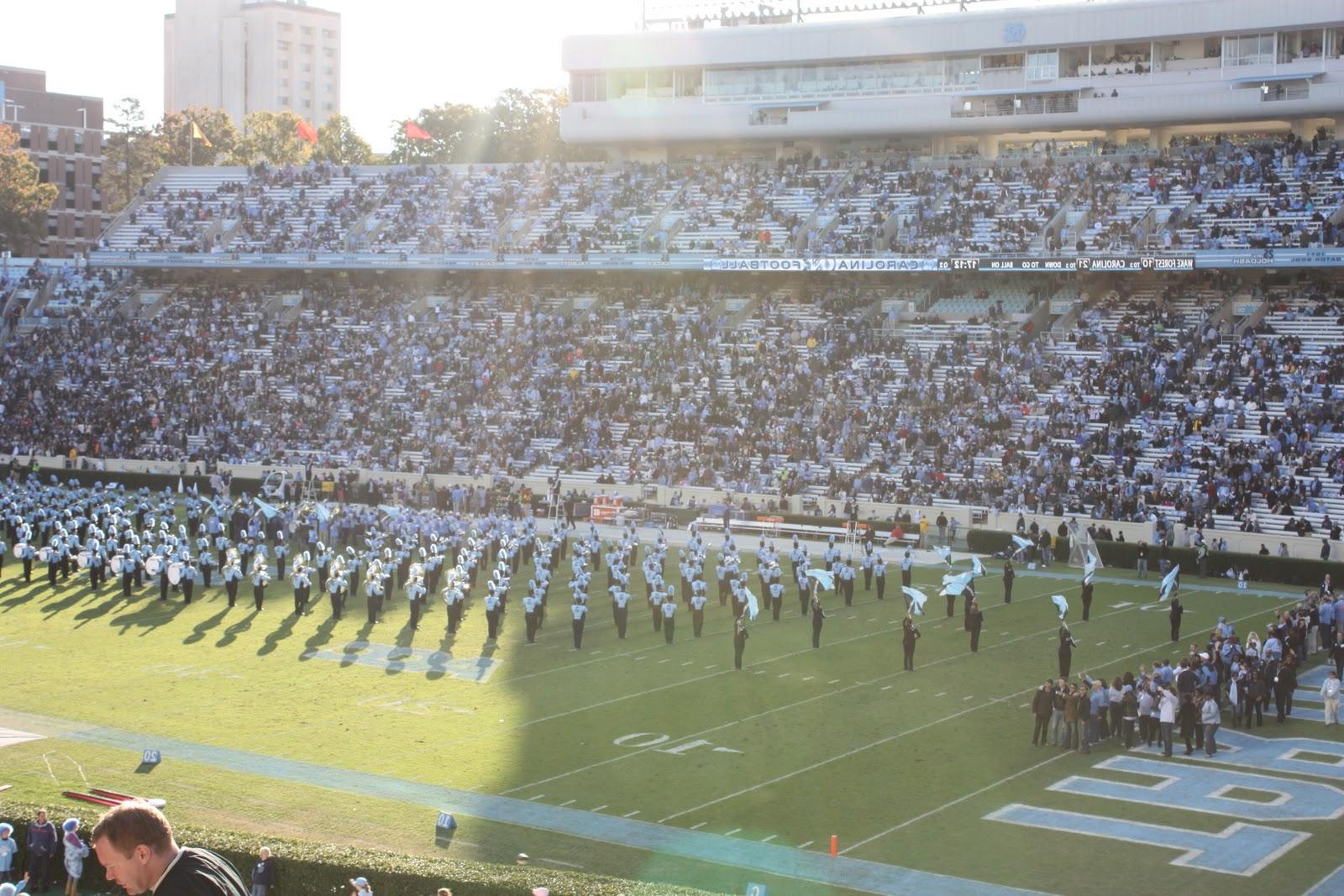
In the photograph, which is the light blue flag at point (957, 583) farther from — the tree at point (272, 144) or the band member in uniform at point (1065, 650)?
the tree at point (272, 144)

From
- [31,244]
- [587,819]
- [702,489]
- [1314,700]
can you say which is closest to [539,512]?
[702,489]

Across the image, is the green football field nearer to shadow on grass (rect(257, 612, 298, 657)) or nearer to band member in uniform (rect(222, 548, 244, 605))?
shadow on grass (rect(257, 612, 298, 657))

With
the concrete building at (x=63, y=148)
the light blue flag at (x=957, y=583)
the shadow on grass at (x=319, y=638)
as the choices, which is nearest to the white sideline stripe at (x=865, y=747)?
the light blue flag at (x=957, y=583)

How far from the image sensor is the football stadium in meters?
14.7

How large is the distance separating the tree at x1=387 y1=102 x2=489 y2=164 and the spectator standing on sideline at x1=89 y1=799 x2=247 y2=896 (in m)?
69.9

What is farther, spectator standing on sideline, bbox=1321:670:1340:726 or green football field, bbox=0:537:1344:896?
spectator standing on sideline, bbox=1321:670:1340:726

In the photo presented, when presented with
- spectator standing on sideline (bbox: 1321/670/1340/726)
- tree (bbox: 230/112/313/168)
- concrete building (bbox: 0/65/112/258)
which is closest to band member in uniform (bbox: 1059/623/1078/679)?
spectator standing on sideline (bbox: 1321/670/1340/726)

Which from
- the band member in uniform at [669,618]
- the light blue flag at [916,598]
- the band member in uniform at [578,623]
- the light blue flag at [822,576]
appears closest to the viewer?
the band member in uniform at [578,623]

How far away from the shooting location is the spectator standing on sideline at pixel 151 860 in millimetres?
3391

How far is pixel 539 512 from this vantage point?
36.5 meters

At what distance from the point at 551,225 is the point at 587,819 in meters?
34.0

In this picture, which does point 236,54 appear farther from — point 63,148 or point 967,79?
point 967,79

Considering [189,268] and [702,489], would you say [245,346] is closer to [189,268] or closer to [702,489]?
[189,268]

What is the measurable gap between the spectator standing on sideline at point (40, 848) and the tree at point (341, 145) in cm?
6640
